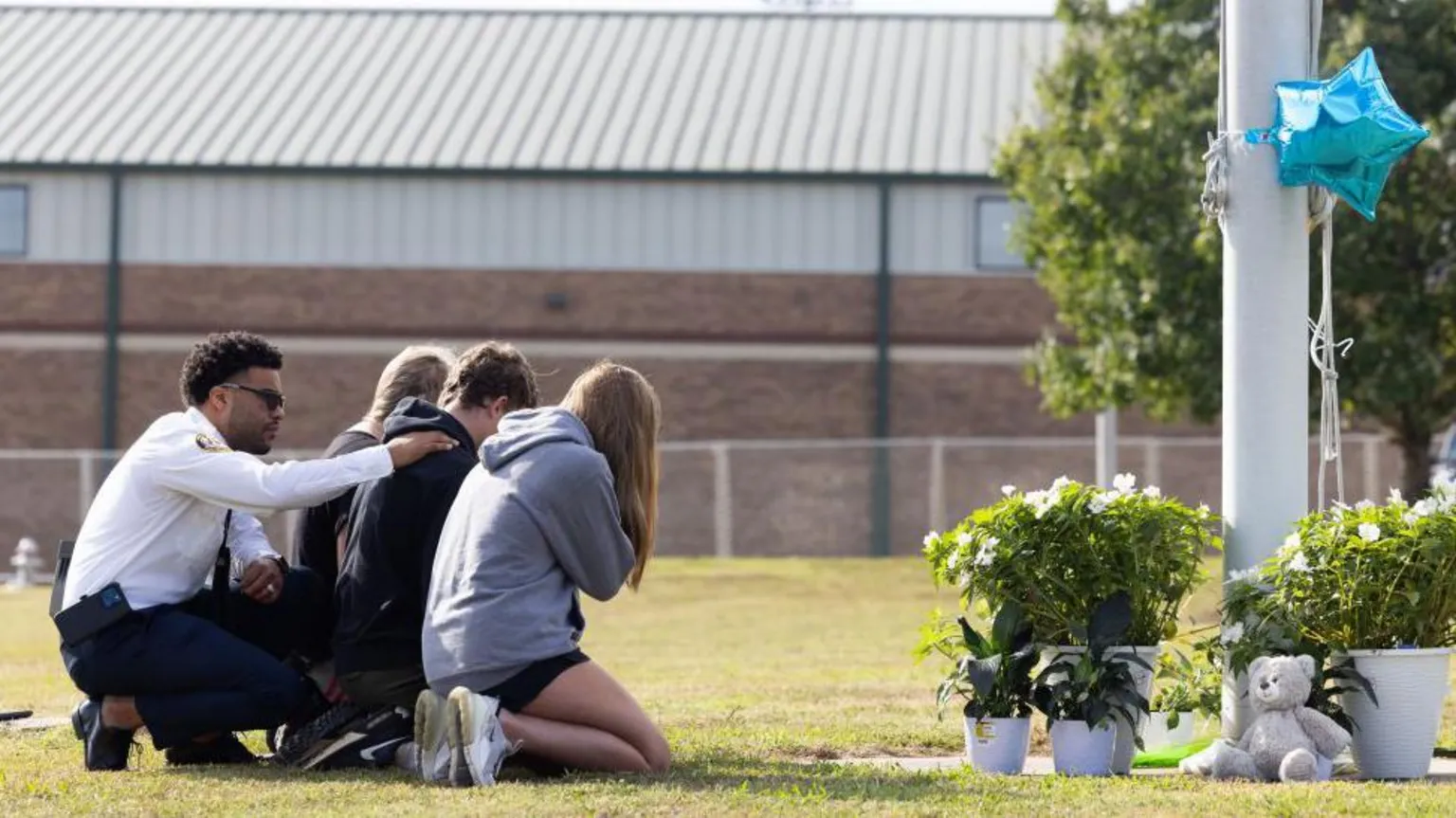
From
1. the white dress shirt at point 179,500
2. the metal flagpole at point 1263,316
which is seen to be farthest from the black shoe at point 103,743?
the metal flagpole at point 1263,316

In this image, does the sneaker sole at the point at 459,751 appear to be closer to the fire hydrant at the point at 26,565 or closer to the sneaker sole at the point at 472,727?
the sneaker sole at the point at 472,727

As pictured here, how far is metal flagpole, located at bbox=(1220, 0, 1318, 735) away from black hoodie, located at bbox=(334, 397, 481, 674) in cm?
284

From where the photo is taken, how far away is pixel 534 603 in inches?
294

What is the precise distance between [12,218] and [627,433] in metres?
28.2

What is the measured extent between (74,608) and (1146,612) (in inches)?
150

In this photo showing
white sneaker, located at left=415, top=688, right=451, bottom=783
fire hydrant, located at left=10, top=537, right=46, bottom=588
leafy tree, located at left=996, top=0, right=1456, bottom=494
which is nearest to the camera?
white sneaker, located at left=415, top=688, right=451, bottom=783

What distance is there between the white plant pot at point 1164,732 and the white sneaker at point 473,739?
251cm

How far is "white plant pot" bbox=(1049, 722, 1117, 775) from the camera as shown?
7.70 meters

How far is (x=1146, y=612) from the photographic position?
7.95 meters

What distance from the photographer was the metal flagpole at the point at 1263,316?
8.13 m

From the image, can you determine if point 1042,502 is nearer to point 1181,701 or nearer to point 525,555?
point 1181,701

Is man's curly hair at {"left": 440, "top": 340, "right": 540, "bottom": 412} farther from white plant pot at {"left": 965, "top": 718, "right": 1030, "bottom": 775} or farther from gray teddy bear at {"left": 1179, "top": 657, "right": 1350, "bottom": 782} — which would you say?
gray teddy bear at {"left": 1179, "top": 657, "right": 1350, "bottom": 782}

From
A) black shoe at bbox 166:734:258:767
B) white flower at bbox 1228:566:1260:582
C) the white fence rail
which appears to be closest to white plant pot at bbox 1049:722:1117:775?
white flower at bbox 1228:566:1260:582

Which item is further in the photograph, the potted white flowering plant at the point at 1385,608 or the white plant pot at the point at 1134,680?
the white plant pot at the point at 1134,680
